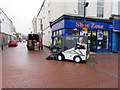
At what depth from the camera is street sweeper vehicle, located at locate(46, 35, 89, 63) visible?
7.65 m

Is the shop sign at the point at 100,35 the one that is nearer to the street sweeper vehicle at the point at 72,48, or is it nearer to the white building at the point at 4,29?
the street sweeper vehicle at the point at 72,48

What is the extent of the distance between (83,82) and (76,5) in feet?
42.8

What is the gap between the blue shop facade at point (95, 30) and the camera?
12.0 meters

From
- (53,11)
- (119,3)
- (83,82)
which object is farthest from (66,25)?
(119,3)

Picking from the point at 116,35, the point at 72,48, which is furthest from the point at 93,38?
the point at 72,48

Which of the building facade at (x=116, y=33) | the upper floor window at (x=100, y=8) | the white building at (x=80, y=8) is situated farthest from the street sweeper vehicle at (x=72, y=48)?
the upper floor window at (x=100, y=8)

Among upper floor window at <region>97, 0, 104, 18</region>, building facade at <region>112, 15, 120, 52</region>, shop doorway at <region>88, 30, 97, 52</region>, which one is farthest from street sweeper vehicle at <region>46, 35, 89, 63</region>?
upper floor window at <region>97, 0, 104, 18</region>

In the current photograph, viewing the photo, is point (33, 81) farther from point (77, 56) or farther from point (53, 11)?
point (53, 11)

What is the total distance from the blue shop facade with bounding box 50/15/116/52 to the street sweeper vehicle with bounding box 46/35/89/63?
390 cm

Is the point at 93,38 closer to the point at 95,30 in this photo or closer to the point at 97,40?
the point at 97,40

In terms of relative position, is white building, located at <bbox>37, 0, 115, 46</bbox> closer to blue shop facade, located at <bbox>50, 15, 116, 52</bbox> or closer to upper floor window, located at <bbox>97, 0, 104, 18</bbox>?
upper floor window, located at <bbox>97, 0, 104, 18</bbox>

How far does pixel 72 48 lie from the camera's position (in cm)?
782

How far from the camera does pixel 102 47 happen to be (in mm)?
13562

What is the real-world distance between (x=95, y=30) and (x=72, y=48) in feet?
22.7
